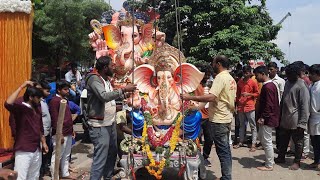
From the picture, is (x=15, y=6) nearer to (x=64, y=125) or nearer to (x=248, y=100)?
(x=64, y=125)

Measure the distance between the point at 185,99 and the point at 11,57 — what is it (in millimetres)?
2753

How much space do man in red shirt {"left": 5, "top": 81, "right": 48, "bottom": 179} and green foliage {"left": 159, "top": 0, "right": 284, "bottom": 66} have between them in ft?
29.9

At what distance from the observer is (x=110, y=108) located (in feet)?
15.9

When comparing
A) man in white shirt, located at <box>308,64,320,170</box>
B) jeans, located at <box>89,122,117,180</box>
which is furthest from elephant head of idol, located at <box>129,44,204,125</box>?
man in white shirt, located at <box>308,64,320,170</box>

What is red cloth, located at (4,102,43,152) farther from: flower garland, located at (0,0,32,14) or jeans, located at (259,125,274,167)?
jeans, located at (259,125,274,167)

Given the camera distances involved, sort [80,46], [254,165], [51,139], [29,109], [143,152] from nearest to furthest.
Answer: [29,109], [143,152], [51,139], [254,165], [80,46]

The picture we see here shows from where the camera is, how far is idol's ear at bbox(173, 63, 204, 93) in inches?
225

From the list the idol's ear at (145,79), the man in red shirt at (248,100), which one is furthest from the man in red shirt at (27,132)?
the man in red shirt at (248,100)

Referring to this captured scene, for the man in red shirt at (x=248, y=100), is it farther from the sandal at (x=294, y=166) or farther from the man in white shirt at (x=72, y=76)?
the man in white shirt at (x=72, y=76)

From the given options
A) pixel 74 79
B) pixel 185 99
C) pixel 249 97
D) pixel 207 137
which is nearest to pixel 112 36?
pixel 74 79

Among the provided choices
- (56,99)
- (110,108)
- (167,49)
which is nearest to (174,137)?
(110,108)

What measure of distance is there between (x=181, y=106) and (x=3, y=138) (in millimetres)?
2795

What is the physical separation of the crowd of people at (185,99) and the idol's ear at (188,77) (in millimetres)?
185

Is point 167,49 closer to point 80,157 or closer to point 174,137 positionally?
point 174,137
